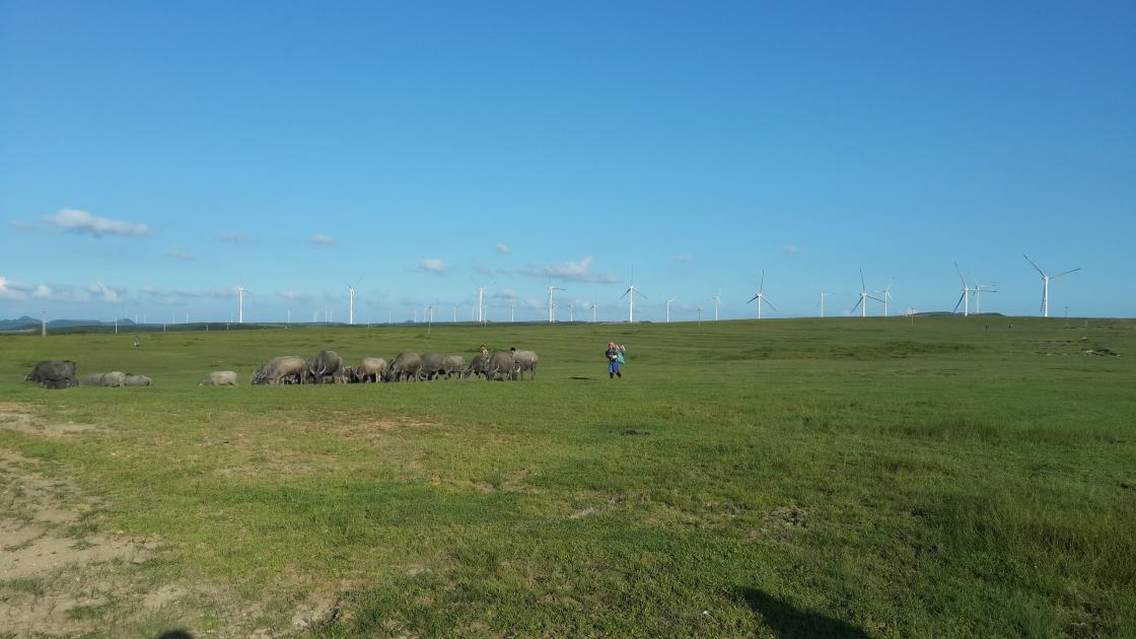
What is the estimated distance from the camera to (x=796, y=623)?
7.38 metres

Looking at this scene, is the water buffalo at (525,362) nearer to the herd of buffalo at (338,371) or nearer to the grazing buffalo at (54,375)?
the herd of buffalo at (338,371)

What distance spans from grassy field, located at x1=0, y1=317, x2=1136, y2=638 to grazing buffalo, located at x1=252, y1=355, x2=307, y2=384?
1244 centimetres

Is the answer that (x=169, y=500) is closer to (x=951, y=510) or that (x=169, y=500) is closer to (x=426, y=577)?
(x=426, y=577)

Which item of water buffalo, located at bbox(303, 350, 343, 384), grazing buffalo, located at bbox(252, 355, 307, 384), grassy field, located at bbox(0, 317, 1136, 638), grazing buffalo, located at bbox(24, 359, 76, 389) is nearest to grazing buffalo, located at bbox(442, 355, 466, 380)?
water buffalo, located at bbox(303, 350, 343, 384)

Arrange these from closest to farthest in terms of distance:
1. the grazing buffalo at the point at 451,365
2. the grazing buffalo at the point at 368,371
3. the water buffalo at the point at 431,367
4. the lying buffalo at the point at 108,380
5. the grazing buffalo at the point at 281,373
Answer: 1. the lying buffalo at the point at 108,380
2. the grazing buffalo at the point at 281,373
3. the grazing buffalo at the point at 368,371
4. the water buffalo at the point at 431,367
5. the grazing buffalo at the point at 451,365

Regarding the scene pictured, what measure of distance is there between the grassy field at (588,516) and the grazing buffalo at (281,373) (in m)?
12.4

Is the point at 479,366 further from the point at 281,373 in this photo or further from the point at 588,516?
the point at 588,516

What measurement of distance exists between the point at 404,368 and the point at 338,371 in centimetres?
342

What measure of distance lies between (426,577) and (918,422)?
14463 millimetres

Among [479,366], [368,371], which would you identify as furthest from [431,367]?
[368,371]

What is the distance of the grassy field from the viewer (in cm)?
771

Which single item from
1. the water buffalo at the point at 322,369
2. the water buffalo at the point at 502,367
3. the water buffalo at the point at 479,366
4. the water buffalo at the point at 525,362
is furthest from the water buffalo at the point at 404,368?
the water buffalo at the point at 525,362

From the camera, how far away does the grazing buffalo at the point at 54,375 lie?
34.7m

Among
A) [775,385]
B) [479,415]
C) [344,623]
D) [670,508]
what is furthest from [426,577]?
[775,385]
